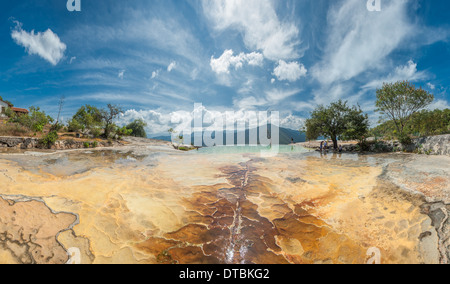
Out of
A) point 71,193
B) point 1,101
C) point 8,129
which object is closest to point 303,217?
point 71,193

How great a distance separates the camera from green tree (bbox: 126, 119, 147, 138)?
4950 centimetres

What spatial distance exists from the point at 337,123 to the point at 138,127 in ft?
168

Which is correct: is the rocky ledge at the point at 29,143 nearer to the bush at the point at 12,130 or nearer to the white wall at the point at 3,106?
the bush at the point at 12,130

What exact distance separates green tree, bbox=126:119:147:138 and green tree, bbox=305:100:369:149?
153 feet

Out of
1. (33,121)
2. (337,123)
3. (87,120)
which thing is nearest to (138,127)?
(87,120)

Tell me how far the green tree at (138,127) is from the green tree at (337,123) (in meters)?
46.8

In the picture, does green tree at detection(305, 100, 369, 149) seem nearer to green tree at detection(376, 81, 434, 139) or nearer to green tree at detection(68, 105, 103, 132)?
green tree at detection(376, 81, 434, 139)

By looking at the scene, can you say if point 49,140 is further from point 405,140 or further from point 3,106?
point 3,106

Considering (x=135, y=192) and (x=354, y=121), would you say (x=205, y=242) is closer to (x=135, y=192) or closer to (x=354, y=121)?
(x=135, y=192)

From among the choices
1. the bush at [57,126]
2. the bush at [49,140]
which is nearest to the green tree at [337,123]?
the bush at [49,140]

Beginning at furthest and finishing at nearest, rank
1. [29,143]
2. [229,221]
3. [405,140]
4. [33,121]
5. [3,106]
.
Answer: [3,106], [33,121], [405,140], [29,143], [229,221]

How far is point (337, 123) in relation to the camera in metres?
22.2

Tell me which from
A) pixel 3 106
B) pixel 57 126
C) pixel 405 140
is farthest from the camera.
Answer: pixel 3 106
